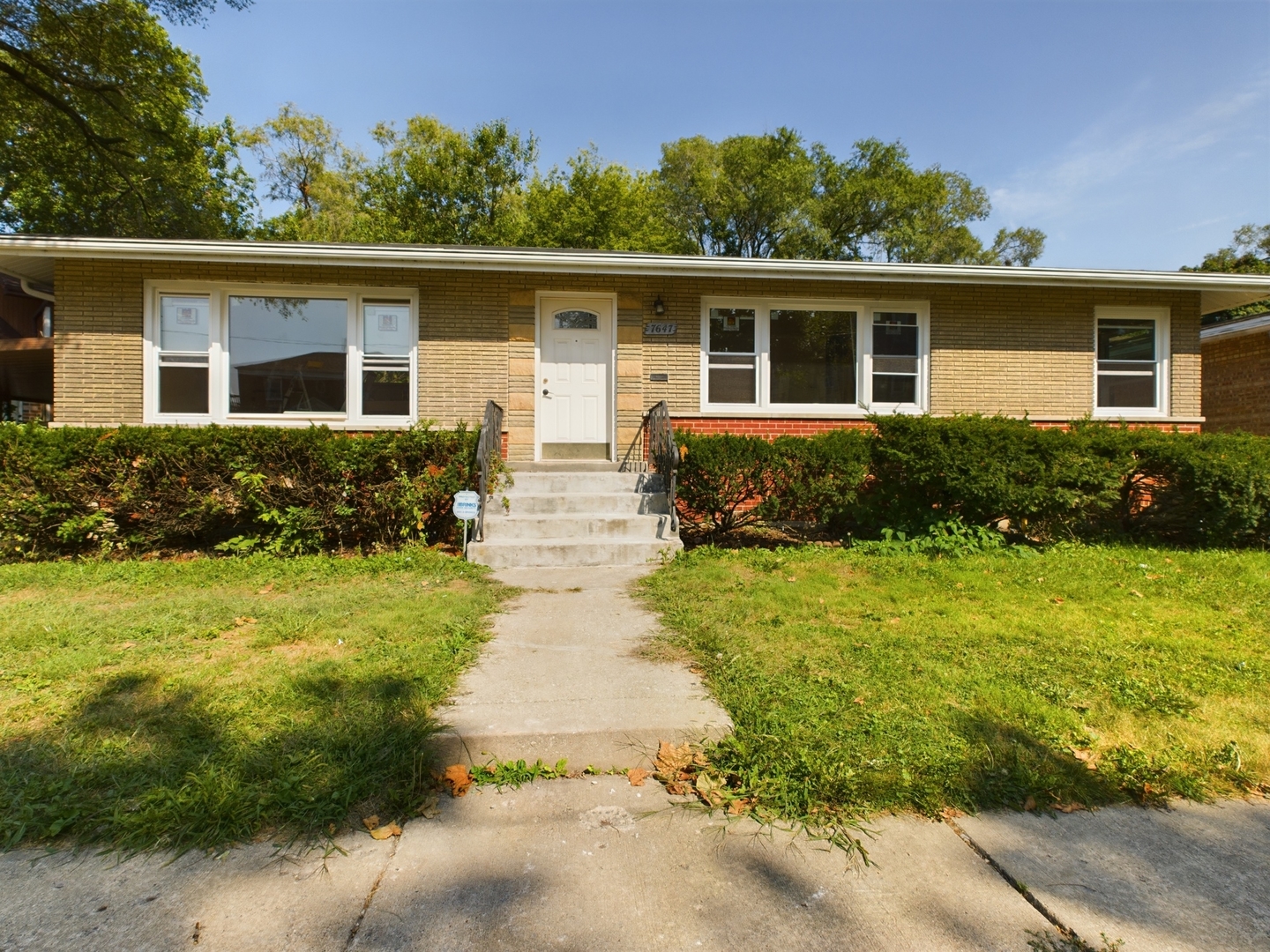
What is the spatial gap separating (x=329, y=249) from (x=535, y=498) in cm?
414

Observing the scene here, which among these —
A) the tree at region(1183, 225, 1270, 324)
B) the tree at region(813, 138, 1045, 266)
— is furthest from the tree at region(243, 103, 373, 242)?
the tree at region(1183, 225, 1270, 324)

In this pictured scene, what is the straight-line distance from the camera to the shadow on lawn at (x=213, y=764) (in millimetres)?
2334

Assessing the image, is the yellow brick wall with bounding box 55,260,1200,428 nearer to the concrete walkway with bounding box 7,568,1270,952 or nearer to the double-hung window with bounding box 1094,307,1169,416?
the double-hung window with bounding box 1094,307,1169,416

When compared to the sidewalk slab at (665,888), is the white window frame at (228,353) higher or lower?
higher

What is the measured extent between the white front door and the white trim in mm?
A: 9886

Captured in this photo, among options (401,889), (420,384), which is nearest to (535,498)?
(420,384)

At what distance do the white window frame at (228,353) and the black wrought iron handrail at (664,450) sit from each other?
3171mm

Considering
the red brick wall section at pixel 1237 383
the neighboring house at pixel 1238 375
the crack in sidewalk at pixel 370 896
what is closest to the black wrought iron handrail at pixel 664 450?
the crack in sidewalk at pixel 370 896

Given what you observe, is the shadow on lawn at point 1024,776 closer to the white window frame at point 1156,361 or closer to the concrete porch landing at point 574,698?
the concrete porch landing at point 574,698

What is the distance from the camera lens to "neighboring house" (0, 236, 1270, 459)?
8.62 metres

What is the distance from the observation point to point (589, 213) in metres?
24.4

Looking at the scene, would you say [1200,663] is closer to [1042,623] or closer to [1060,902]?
[1042,623]

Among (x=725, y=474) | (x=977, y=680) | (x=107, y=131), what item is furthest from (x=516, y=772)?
(x=107, y=131)

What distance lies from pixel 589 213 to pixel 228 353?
697 inches
